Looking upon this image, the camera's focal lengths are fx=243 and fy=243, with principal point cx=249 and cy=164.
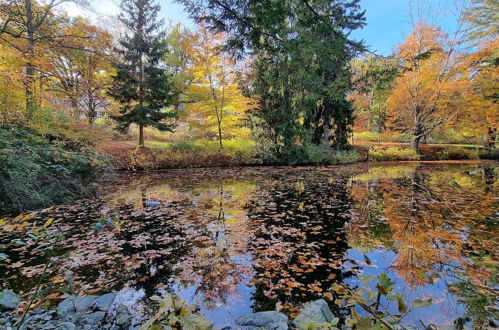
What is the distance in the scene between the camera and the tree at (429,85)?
56.5 ft

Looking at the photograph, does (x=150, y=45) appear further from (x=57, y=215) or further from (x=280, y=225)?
(x=280, y=225)

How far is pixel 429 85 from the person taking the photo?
57.3 feet

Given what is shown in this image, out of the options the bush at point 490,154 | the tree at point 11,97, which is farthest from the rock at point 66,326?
the bush at point 490,154

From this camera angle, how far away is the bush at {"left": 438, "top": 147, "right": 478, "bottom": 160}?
20234 mm

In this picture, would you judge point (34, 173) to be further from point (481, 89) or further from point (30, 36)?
point (481, 89)

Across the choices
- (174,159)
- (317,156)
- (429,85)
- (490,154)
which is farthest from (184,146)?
(490,154)

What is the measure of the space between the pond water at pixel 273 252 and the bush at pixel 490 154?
57.8 feet

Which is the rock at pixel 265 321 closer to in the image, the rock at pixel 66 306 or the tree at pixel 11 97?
the rock at pixel 66 306

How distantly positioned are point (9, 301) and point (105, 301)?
96 centimetres

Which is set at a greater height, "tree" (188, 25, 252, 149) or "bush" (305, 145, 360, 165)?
"tree" (188, 25, 252, 149)

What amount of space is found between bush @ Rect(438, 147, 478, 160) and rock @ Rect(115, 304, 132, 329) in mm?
24794

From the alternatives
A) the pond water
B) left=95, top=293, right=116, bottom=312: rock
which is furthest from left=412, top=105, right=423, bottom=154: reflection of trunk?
left=95, top=293, right=116, bottom=312: rock

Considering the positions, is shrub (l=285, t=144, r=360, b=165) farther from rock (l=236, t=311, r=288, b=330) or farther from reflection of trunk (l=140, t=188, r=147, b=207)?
rock (l=236, t=311, r=288, b=330)

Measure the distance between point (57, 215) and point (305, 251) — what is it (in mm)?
5683
